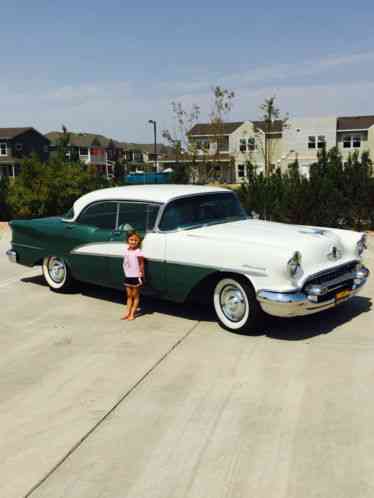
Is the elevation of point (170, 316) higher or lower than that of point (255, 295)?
lower

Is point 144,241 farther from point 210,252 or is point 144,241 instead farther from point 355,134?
point 355,134

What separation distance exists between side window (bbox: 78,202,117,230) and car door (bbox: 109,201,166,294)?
0.42 ft

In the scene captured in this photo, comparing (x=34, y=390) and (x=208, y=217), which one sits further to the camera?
(x=208, y=217)

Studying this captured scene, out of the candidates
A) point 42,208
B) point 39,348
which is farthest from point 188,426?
point 42,208

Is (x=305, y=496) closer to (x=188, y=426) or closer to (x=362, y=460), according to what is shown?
(x=362, y=460)

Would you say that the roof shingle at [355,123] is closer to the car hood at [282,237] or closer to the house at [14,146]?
the house at [14,146]

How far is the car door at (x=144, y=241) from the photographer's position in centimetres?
617

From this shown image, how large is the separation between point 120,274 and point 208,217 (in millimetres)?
1367

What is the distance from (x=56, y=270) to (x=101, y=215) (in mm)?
1334

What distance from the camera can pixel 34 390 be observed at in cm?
444

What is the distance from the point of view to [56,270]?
7750mm

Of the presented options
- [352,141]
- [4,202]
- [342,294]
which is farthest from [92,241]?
[352,141]

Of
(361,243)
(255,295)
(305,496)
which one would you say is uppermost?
(361,243)

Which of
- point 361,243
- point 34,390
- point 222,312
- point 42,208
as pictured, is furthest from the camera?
point 42,208
